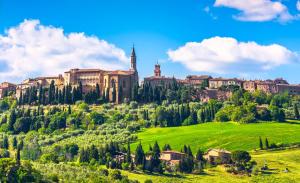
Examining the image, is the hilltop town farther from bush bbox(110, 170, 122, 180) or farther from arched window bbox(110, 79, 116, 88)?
bush bbox(110, 170, 122, 180)

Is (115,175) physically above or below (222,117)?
below

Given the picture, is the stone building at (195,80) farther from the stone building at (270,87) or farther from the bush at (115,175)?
the bush at (115,175)

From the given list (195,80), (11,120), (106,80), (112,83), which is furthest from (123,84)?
(195,80)

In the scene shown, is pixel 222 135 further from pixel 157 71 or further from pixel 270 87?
pixel 157 71

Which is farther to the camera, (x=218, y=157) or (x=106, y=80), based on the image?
(x=106, y=80)

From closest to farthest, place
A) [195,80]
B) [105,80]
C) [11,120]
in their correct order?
[11,120], [105,80], [195,80]

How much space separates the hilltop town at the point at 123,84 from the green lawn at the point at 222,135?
97.3ft

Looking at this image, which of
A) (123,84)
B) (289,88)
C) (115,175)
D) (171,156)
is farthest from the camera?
(289,88)

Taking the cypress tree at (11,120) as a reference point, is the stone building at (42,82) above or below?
above

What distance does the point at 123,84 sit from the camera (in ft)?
445

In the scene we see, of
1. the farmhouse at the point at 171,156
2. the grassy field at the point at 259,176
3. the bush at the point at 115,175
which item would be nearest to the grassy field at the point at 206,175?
the grassy field at the point at 259,176

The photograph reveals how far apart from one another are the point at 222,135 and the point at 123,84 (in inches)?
1844

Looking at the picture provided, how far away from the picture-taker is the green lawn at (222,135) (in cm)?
8944

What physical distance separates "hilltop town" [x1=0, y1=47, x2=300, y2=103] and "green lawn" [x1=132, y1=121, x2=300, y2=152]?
29.7 metres
